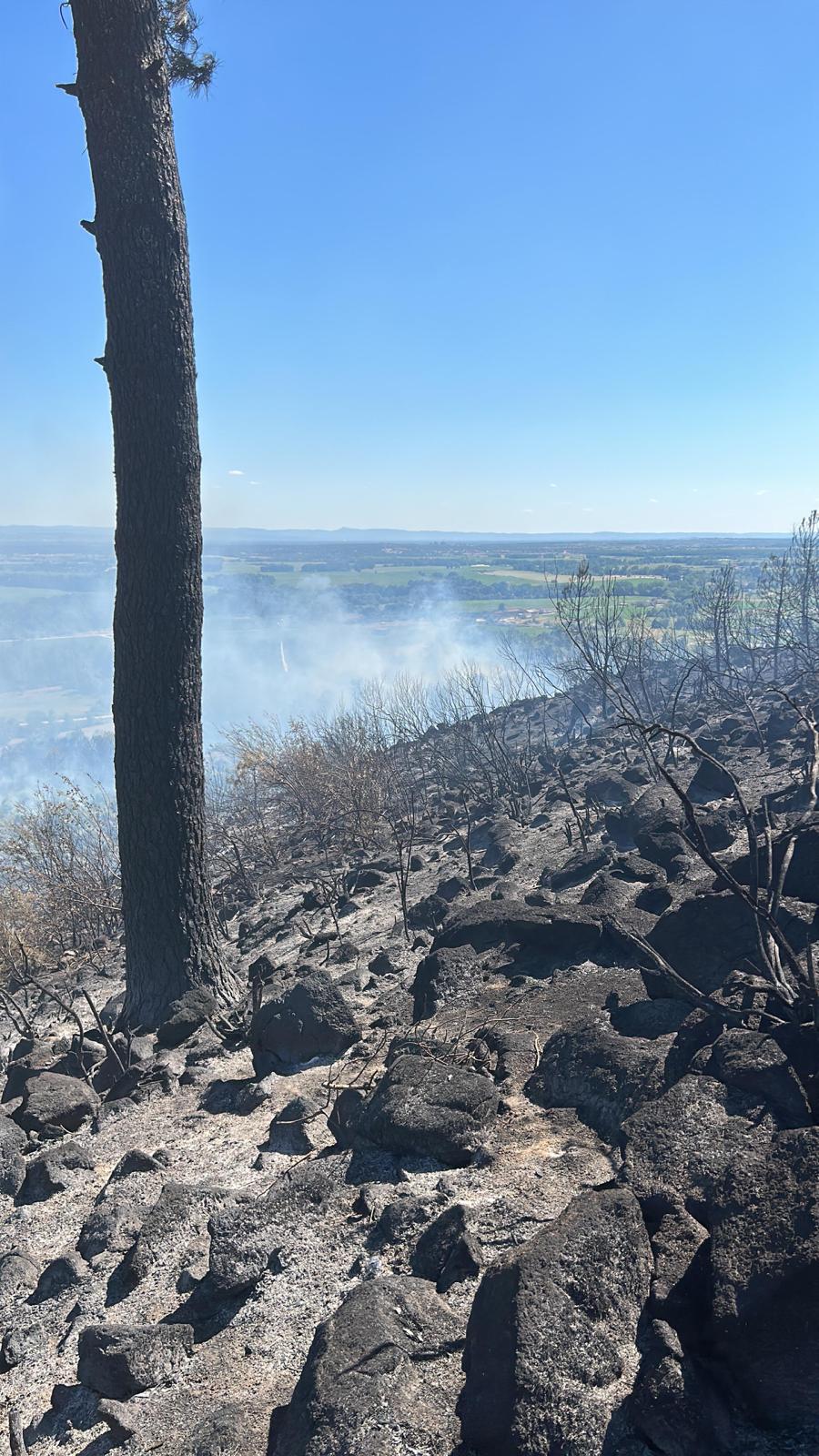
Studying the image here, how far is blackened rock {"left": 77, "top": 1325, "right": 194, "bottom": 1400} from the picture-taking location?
2.13 m

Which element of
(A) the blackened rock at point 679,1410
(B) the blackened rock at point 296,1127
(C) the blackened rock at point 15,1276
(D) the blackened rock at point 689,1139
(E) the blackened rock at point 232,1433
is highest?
(D) the blackened rock at point 689,1139

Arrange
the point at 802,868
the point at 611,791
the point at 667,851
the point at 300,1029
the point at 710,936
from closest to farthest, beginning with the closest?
the point at 710,936 < the point at 802,868 < the point at 300,1029 < the point at 667,851 < the point at 611,791

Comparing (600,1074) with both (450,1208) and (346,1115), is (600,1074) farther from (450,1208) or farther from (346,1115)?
(346,1115)

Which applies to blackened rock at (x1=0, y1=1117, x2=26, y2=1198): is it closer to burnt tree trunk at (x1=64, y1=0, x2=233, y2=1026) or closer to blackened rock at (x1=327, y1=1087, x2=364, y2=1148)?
blackened rock at (x1=327, y1=1087, x2=364, y2=1148)

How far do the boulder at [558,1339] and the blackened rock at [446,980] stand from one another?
2.16 meters

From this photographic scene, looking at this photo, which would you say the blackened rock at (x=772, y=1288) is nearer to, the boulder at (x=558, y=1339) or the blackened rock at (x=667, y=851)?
the boulder at (x=558, y=1339)

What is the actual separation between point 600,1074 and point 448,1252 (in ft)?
2.77

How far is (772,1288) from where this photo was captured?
65.9 inches

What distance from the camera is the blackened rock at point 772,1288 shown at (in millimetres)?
1613

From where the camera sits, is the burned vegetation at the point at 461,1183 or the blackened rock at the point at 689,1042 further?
the blackened rock at the point at 689,1042

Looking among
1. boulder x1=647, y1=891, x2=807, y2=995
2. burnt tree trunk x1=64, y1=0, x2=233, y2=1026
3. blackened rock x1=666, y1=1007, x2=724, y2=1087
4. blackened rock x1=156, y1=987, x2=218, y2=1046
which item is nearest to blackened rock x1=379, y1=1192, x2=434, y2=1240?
blackened rock x1=666, y1=1007, x2=724, y2=1087

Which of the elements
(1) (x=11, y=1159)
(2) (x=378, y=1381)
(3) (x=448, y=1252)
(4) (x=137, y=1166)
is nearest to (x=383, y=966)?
(4) (x=137, y=1166)

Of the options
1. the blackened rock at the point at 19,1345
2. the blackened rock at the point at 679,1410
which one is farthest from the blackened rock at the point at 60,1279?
the blackened rock at the point at 679,1410

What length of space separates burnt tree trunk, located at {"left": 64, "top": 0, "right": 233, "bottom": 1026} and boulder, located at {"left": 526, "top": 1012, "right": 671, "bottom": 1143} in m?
2.61
